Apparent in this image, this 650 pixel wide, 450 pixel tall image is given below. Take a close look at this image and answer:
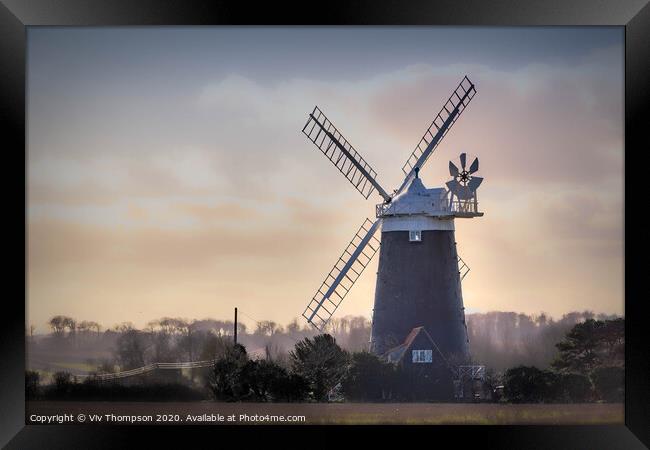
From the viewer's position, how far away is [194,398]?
20.3 m

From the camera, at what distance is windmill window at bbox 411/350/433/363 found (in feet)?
76.8

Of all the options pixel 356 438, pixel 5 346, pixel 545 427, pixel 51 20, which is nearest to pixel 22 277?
pixel 5 346

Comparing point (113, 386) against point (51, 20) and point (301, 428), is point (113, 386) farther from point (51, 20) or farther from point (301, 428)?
point (51, 20)

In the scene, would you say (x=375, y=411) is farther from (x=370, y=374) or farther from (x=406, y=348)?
(x=406, y=348)

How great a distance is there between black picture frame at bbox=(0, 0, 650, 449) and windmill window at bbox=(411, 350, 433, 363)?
850 cm

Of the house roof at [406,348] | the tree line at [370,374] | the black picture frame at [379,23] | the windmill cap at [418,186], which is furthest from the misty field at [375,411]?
the windmill cap at [418,186]

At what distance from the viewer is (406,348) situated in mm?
23500

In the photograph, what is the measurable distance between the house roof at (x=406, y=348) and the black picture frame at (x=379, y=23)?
8.52 meters

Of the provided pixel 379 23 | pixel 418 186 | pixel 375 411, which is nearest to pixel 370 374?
pixel 375 411

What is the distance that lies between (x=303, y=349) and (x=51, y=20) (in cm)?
949

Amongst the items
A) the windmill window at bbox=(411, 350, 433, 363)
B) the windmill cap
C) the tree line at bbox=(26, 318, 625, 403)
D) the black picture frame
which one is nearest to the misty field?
the tree line at bbox=(26, 318, 625, 403)

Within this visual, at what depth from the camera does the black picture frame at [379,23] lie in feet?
47.5

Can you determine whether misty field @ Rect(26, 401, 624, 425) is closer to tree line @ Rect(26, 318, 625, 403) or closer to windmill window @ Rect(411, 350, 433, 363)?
tree line @ Rect(26, 318, 625, 403)

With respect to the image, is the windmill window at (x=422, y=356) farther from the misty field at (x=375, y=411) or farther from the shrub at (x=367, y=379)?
the misty field at (x=375, y=411)
